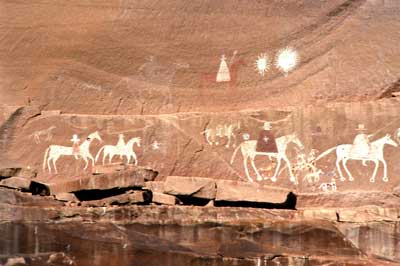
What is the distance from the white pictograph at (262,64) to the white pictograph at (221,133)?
110 cm

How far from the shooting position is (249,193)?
884 centimetres

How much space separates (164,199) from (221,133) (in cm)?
129

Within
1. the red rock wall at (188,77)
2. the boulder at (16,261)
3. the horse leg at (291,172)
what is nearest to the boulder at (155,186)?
the red rock wall at (188,77)

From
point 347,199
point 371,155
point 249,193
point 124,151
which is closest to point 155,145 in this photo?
point 124,151

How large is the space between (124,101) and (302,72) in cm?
261

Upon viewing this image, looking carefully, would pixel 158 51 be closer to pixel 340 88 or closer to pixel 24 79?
pixel 24 79

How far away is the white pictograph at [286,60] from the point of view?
1016 cm

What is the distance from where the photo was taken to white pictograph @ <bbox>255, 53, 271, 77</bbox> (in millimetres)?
10211

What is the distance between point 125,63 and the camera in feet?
34.2

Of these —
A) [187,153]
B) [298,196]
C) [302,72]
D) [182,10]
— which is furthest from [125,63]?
[298,196]

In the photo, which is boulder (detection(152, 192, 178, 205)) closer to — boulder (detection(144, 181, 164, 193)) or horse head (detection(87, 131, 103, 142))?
boulder (detection(144, 181, 164, 193))

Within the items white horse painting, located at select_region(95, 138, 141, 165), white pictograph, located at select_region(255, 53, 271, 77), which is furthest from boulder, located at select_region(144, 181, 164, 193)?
white pictograph, located at select_region(255, 53, 271, 77)

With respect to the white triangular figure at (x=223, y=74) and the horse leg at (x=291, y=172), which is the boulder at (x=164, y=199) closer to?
the horse leg at (x=291, y=172)

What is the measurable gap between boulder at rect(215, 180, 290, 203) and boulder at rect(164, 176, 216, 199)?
12 centimetres
